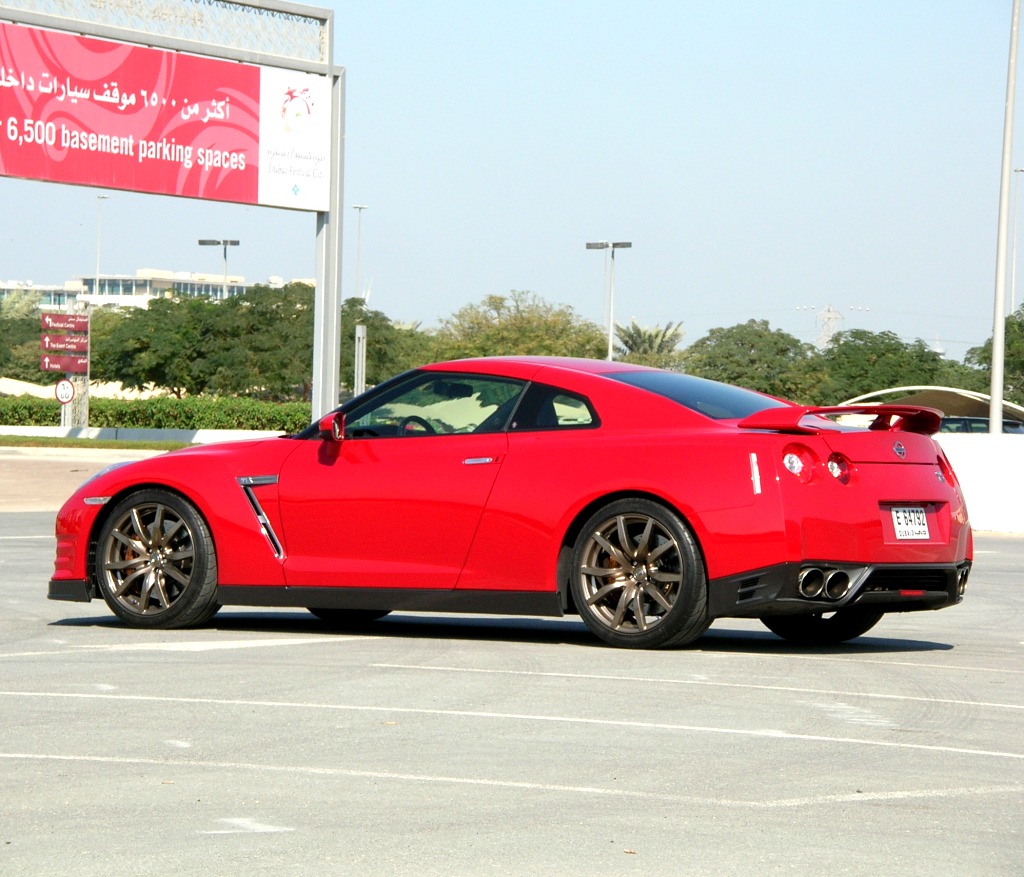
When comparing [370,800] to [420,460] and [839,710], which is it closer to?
[839,710]

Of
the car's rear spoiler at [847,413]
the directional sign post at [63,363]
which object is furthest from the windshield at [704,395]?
the directional sign post at [63,363]

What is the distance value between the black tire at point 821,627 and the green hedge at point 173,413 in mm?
46383

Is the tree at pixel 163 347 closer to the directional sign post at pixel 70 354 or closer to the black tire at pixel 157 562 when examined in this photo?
the directional sign post at pixel 70 354

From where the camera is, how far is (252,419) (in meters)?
57.0

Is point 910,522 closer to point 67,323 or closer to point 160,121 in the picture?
point 160,121

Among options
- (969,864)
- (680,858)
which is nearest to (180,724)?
(680,858)

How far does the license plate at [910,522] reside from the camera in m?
8.27

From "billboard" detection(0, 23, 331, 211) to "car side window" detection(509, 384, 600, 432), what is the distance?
24.3 meters

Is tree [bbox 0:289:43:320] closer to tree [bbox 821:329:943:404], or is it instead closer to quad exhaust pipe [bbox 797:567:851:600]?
tree [bbox 821:329:943:404]

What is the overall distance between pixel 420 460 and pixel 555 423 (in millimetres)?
718

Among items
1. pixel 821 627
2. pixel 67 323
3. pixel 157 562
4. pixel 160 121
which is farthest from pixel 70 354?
pixel 821 627

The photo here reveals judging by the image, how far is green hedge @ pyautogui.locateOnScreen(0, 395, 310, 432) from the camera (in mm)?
56844

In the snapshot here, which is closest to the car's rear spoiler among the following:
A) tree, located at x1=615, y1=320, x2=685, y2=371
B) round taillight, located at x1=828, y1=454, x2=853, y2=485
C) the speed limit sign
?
round taillight, located at x1=828, y1=454, x2=853, y2=485

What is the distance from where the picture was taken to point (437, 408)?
909cm
